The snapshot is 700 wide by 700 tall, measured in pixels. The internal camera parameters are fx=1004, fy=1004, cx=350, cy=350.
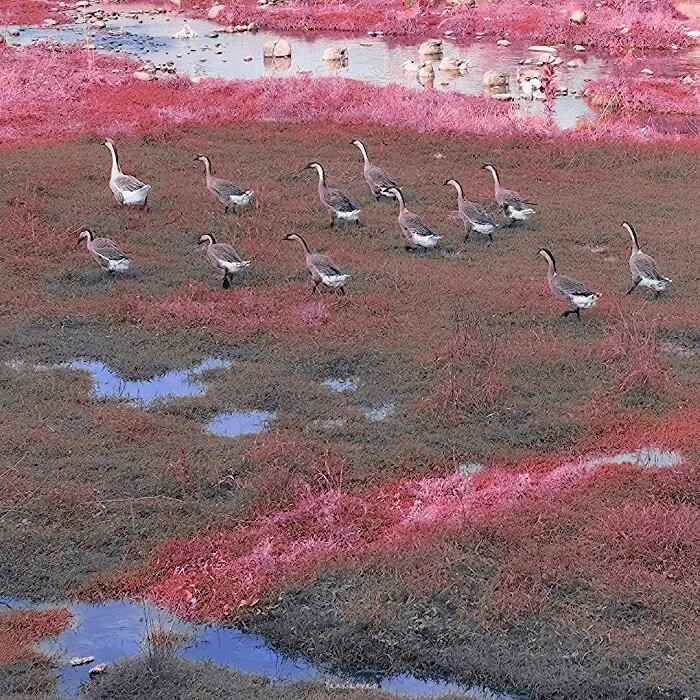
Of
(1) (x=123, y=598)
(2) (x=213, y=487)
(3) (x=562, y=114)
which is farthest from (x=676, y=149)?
(1) (x=123, y=598)

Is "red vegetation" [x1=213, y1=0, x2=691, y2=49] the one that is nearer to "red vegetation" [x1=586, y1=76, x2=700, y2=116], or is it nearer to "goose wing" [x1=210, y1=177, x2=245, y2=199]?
"red vegetation" [x1=586, y1=76, x2=700, y2=116]

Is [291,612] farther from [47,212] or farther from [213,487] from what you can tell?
[47,212]

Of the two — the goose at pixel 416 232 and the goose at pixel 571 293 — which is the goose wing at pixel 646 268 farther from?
the goose at pixel 416 232

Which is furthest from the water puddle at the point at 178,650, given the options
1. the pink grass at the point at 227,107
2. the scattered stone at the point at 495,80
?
the scattered stone at the point at 495,80

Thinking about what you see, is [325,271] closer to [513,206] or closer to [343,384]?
[343,384]

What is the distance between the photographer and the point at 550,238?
21.3m

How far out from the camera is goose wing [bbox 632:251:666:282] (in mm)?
18016

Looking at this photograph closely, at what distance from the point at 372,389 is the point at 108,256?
255 inches

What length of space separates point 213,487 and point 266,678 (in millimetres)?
3333

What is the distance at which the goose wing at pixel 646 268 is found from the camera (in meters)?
18.0

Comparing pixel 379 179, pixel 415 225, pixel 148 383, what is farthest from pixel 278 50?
pixel 148 383

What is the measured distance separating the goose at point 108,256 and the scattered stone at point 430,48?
28.3 metres

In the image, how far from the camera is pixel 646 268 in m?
18.1

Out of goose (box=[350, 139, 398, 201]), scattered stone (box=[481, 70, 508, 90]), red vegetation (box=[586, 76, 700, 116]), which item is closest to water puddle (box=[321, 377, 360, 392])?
goose (box=[350, 139, 398, 201])
